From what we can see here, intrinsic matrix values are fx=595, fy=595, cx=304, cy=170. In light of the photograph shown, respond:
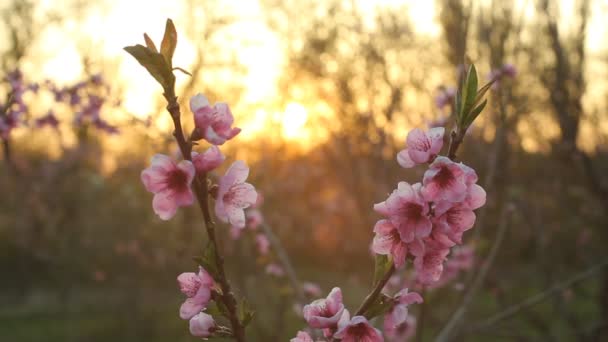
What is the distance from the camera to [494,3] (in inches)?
151

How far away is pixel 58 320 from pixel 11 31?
4573mm

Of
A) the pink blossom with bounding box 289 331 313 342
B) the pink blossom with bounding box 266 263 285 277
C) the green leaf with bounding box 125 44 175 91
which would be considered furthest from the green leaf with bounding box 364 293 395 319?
the pink blossom with bounding box 266 263 285 277

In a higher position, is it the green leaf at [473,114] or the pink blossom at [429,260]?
the green leaf at [473,114]

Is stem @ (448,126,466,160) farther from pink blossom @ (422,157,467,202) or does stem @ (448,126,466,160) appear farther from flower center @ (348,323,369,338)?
flower center @ (348,323,369,338)

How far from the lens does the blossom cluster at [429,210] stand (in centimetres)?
102

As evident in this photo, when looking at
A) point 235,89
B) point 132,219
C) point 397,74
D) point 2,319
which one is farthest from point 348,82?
point 2,319

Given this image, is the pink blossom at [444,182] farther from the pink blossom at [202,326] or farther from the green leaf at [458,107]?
the pink blossom at [202,326]

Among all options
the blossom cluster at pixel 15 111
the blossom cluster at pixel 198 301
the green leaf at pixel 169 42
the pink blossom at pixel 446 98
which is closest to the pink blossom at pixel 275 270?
the pink blossom at pixel 446 98

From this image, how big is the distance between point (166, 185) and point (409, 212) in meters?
0.44

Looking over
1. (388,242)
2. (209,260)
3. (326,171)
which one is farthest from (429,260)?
(326,171)

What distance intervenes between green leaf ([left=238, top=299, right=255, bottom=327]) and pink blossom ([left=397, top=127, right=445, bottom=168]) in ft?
1.35

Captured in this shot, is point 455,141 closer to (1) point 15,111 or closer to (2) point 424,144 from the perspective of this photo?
(2) point 424,144

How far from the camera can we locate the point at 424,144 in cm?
111

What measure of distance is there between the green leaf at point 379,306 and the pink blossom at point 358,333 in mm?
48
